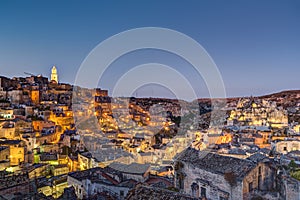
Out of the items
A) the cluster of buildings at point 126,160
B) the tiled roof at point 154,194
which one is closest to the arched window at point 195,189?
the cluster of buildings at point 126,160

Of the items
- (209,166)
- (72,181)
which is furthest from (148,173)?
(209,166)

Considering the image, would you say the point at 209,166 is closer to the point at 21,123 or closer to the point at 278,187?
the point at 278,187

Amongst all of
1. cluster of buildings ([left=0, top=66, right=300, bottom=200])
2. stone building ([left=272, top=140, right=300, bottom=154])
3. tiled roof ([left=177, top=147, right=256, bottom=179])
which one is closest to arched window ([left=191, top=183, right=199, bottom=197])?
cluster of buildings ([left=0, top=66, right=300, bottom=200])

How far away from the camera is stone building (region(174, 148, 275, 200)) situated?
9.89 metres

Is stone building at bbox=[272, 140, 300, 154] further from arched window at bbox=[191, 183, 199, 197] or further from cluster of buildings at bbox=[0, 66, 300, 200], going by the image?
arched window at bbox=[191, 183, 199, 197]

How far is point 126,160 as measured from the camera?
21531mm

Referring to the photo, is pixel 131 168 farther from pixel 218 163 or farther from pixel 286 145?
pixel 286 145

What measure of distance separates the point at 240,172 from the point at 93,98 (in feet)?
184

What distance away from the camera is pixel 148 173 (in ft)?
58.4

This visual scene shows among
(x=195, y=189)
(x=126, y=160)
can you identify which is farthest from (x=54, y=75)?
(x=195, y=189)

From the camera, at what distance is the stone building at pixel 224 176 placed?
389 inches

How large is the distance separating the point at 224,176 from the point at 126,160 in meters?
12.3

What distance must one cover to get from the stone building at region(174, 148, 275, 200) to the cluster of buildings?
32 mm

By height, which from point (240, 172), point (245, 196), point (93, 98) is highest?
point (93, 98)
